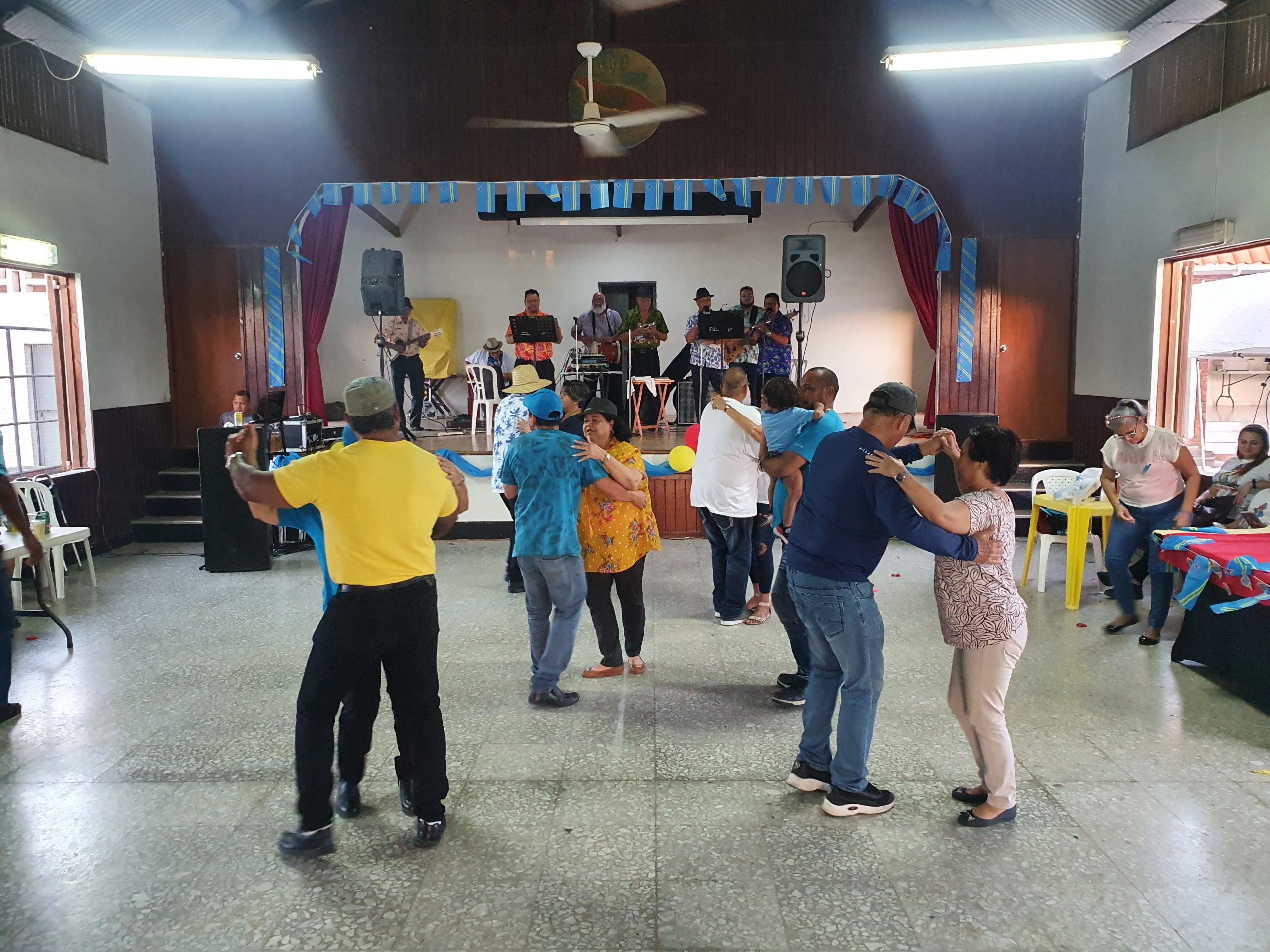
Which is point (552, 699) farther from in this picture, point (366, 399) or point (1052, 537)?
point (1052, 537)

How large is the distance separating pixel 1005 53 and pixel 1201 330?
2.62 meters

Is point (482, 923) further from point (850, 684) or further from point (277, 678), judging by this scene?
point (277, 678)

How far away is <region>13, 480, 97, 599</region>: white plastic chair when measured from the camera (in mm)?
5227

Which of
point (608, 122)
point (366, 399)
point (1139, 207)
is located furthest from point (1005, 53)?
point (366, 399)

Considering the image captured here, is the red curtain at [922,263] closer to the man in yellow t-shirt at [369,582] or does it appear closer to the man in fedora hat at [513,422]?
the man in fedora hat at [513,422]

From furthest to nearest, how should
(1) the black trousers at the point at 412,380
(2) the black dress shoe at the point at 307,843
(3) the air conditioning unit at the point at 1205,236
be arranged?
(1) the black trousers at the point at 412,380 → (3) the air conditioning unit at the point at 1205,236 → (2) the black dress shoe at the point at 307,843

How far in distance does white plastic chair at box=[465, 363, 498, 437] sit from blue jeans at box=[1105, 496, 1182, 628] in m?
5.69

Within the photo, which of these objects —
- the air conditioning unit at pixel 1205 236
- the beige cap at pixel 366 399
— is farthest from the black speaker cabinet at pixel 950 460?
the beige cap at pixel 366 399

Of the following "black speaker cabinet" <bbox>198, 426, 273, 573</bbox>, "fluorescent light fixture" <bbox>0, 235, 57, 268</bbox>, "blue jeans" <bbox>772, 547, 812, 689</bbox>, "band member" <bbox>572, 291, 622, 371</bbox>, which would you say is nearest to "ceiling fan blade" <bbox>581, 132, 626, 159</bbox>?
"band member" <bbox>572, 291, 622, 371</bbox>

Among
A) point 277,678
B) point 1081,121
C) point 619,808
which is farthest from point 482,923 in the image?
point 1081,121

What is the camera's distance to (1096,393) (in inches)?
292

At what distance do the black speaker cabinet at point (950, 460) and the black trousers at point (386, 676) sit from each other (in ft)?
18.7

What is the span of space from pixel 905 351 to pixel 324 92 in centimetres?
784

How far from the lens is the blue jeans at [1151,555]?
→ 440 cm
